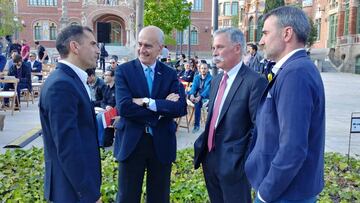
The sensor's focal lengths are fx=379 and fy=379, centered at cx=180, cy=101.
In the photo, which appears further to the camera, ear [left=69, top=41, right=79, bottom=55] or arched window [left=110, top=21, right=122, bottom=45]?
arched window [left=110, top=21, right=122, bottom=45]

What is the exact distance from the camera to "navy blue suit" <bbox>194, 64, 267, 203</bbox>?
3.04m

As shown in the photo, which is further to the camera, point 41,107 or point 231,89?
point 231,89

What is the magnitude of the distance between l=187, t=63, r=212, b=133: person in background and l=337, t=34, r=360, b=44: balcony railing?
28990 millimetres

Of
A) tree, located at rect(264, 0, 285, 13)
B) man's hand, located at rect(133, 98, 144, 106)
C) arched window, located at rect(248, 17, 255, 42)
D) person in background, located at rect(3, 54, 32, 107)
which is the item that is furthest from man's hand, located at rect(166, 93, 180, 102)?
arched window, located at rect(248, 17, 255, 42)

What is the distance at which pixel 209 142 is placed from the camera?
3.27m

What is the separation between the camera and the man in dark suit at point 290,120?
216 cm

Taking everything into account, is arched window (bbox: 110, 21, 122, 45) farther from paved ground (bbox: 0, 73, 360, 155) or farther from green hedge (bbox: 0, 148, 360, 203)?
green hedge (bbox: 0, 148, 360, 203)

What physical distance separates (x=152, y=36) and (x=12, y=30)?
134 feet

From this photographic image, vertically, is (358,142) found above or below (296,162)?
below

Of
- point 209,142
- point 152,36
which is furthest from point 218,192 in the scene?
point 152,36

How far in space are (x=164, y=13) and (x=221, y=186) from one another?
24854 mm

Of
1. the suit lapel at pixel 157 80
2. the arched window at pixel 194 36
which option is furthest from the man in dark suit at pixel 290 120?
the arched window at pixel 194 36

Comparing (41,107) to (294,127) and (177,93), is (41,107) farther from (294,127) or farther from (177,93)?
(294,127)

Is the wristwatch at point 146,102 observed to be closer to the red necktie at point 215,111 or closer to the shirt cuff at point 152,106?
the shirt cuff at point 152,106
